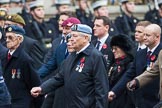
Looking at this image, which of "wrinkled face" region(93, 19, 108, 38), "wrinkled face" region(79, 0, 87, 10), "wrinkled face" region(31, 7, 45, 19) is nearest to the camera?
"wrinkled face" region(93, 19, 108, 38)

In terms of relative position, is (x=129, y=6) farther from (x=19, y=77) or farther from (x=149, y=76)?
(x=149, y=76)

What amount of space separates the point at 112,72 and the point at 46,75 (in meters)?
1.11

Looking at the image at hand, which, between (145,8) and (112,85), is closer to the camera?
(112,85)

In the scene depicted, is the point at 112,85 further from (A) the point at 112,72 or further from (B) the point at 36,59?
(B) the point at 36,59

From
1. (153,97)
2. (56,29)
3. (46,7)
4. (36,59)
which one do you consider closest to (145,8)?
(46,7)

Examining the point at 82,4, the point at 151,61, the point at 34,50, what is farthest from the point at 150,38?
the point at 82,4

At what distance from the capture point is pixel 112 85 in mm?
13633

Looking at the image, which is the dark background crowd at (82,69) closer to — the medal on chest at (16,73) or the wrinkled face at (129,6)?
the medal on chest at (16,73)

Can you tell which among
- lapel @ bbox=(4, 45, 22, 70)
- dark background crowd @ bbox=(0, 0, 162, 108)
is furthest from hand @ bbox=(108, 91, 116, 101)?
lapel @ bbox=(4, 45, 22, 70)

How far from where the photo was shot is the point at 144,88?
13.0m

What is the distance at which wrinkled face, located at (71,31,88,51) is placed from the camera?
12.0m

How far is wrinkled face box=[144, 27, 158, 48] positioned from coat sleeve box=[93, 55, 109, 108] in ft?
4.72

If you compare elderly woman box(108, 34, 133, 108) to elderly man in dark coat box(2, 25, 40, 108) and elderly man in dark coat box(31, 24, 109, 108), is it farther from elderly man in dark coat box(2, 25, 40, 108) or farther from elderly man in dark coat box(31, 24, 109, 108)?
elderly man in dark coat box(31, 24, 109, 108)

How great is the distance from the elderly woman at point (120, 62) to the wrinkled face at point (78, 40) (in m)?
1.69
